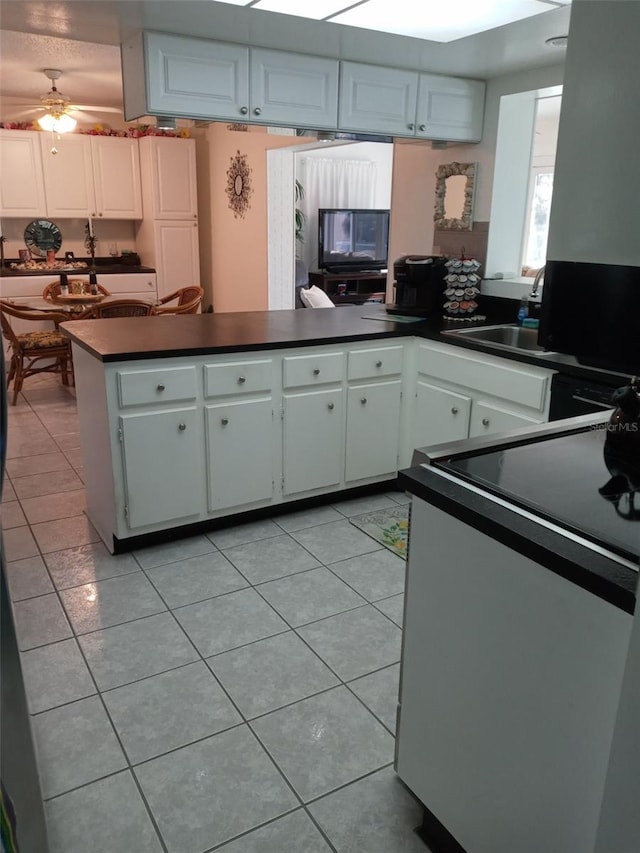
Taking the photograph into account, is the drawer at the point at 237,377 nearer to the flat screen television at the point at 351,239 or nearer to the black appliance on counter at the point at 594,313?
the black appliance on counter at the point at 594,313

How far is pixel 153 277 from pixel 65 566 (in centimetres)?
481

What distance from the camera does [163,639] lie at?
236 cm

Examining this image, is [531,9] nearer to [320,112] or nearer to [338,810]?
[320,112]

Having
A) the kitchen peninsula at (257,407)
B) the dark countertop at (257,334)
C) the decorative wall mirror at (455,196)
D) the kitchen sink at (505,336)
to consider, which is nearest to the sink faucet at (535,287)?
the kitchen sink at (505,336)

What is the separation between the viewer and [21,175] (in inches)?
260

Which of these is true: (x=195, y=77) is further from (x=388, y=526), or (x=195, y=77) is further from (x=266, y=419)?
(x=388, y=526)

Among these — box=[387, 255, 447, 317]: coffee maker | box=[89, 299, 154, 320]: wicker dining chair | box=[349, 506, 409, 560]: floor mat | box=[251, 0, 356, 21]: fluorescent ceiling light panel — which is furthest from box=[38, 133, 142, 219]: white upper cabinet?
box=[349, 506, 409, 560]: floor mat

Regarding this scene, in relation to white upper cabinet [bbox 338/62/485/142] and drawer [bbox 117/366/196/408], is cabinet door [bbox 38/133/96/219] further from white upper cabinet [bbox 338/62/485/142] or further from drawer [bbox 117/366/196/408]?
drawer [bbox 117/366/196/408]

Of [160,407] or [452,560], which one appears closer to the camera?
[452,560]

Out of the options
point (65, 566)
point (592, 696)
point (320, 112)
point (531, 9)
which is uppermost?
point (531, 9)

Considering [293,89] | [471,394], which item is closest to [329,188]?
[293,89]

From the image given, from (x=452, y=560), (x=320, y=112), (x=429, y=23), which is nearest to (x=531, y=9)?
(x=429, y=23)

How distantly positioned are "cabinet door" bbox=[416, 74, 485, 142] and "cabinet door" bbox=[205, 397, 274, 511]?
6.01ft

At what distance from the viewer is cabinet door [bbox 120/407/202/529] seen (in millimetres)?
2801
